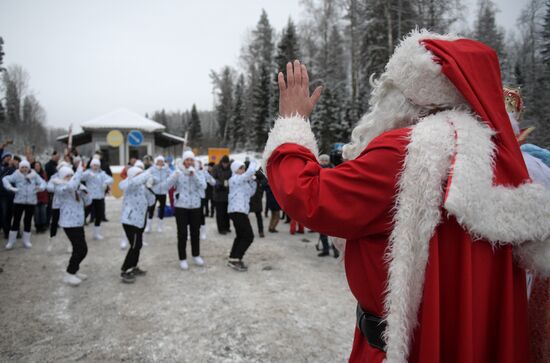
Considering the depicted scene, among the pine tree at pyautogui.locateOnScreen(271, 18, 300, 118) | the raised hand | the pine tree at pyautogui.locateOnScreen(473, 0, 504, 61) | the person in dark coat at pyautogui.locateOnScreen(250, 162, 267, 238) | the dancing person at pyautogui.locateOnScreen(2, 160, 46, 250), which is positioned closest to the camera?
the raised hand

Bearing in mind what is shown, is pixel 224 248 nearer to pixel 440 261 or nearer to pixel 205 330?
pixel 205 330

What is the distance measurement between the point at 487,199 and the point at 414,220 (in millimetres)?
241

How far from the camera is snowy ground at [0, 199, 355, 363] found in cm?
356

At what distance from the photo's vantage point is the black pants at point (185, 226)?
6375mm

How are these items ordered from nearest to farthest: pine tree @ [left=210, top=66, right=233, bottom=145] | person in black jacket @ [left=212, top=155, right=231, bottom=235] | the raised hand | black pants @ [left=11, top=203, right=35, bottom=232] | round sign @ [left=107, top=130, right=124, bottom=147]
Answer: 1. the raised hand
2. black pants @ [left=11, top=203, right=35, bottom=232]
3. person in black jacket @ [left=212, top=155, right=231, bottom=235]
4. round sign @ [left=107, top=130, right=124, bottom=147]
5. pine tree @ [left=210, top=66, right=233, bottom=145]

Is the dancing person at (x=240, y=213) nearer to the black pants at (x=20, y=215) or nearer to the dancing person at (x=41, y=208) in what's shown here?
the black pants at (x=20, y=215)

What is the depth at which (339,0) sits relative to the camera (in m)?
22.6

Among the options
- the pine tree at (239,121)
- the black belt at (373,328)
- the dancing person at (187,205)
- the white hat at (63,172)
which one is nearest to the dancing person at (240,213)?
the dancing person at (187,205)

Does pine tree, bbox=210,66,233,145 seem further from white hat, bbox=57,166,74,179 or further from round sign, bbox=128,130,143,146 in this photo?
white hat, bbox=57,166,74,179

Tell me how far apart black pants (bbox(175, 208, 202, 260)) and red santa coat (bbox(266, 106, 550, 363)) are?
559 cm

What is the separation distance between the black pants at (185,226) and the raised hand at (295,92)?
5.44 m

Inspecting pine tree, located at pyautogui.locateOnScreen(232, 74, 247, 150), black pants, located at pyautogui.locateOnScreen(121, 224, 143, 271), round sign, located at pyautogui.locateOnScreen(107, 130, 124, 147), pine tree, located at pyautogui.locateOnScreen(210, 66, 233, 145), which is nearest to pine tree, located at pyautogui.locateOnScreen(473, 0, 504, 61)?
round sign, located at pyautogui.locateOnScreen(107, 130, 124, 147)

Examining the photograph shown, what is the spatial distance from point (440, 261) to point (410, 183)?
0.97 feet

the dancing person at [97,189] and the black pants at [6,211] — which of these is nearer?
the black pants at [6,211]
